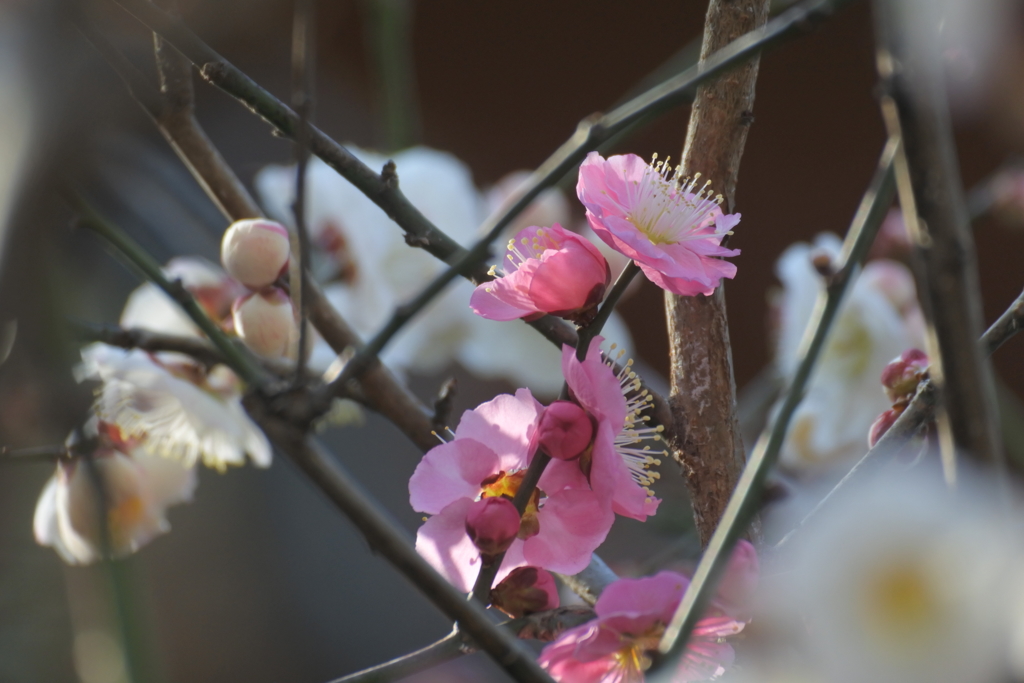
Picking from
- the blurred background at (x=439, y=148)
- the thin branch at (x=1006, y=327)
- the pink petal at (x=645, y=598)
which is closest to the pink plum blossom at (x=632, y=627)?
the pink petal at (x=645, y=598)

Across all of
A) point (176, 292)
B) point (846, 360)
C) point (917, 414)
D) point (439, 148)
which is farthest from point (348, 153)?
point (439, 148)

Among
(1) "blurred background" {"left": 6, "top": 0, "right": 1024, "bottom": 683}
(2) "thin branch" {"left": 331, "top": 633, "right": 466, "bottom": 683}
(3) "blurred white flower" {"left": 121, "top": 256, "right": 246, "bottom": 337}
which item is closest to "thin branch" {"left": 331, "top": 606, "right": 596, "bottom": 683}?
(2) "thin branch" {"left": 331, "top": 633, "right": 466, "bottom": 683}

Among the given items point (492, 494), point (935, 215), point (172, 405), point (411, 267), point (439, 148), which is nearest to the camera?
point (935, 215)

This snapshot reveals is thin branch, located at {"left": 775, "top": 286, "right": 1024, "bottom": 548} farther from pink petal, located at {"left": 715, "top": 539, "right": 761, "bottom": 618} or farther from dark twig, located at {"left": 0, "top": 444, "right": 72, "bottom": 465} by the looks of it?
dark twig, located at {"left": 0, "top": 444, "right": 72, "bottom": 465}

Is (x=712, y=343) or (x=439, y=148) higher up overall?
(x=439, y=148)

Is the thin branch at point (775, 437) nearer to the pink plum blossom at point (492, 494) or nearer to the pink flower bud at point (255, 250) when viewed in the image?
the pink plum blossom at point (492, 494)

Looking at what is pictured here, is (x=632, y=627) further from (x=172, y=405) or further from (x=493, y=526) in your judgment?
(x=172, y=405)

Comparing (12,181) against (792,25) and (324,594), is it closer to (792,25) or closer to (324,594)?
(792,25)
